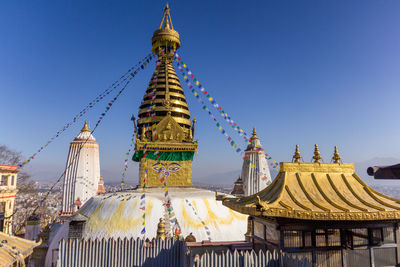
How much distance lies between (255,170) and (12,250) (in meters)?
20.5

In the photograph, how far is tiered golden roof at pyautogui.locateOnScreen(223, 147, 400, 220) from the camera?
4.64 m

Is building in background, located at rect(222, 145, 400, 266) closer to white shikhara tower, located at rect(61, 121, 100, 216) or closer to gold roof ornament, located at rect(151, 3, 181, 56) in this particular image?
gold roof ornament, located at rect(151, 3, 181, 56)

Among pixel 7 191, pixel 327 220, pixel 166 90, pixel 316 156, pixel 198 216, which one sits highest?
pixel 166 90

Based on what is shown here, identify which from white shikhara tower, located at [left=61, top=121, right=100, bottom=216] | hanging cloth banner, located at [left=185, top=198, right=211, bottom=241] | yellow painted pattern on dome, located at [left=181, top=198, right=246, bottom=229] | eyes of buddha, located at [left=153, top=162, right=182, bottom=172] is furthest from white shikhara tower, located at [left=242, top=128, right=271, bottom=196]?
white shikhara tower, located at [left=61, top=121, right=100, bottom=216]

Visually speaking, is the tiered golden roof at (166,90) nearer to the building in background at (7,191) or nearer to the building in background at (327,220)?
the building in background at (7,191)

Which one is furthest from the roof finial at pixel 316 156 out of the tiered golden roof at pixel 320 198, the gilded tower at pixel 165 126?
the gilded tower at pixel 165 126

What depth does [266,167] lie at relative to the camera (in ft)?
81.7

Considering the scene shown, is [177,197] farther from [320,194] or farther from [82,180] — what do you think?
[82,180]

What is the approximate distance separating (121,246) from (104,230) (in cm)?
629

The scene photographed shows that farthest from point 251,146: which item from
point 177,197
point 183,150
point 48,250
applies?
point 48,250

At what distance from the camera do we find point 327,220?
4957mm

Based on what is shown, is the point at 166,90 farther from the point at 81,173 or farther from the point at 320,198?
the point at 320,198

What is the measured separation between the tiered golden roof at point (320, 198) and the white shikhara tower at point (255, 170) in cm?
1824

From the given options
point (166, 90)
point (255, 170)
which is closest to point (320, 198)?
point (166, 90)
